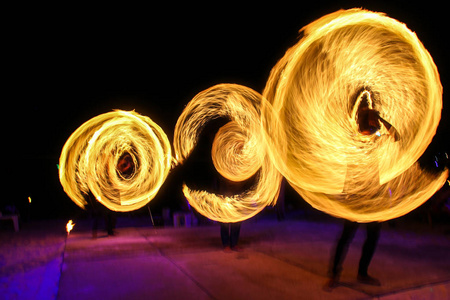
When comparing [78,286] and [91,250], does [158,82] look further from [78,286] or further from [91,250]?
[78,286]

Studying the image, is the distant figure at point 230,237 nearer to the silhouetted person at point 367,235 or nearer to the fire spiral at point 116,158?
the silhouetted person at point 367,235

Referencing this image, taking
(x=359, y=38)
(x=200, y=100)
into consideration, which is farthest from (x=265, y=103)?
(x=200, y=100)

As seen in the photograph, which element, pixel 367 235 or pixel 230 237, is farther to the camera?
pixel 230 237

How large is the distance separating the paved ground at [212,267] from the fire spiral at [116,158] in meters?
A: 2.24

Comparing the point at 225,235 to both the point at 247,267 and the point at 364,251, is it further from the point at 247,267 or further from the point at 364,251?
the point at 364,251

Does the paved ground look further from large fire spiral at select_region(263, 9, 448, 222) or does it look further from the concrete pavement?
large fire spiral at select_region(263, 9, 448, 222)

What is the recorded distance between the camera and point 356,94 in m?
6.08

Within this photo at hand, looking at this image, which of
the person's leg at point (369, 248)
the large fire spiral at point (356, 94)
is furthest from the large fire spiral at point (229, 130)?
the person's leg at point (369, 248)

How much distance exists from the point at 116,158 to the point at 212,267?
640 centimetres

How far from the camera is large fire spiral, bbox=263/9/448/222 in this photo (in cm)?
456

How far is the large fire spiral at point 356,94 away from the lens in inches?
180

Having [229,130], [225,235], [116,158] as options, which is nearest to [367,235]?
[225,235]

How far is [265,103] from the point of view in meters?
5.99

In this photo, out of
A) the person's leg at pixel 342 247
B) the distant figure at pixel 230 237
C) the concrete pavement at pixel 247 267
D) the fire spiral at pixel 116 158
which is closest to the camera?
the concrete pavement at pixel 247 267
